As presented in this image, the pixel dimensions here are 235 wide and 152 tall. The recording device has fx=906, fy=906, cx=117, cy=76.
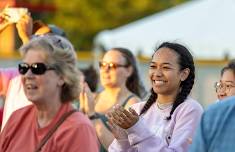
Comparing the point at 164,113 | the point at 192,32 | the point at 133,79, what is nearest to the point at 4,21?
the point at 133,79

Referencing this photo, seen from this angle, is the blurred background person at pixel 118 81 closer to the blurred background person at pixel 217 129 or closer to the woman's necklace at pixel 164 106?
the woman's necklace at pixel 164 106

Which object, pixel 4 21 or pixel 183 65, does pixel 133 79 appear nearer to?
pixel 4 21

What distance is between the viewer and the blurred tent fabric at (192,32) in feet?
51.4

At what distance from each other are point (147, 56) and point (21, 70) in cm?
1099

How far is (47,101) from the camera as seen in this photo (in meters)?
5.32

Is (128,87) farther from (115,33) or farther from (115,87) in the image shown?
(115,33)

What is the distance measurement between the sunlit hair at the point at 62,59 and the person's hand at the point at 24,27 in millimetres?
2124

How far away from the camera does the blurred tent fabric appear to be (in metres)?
15.7

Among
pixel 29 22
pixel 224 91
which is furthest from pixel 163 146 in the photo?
pixel 29 22

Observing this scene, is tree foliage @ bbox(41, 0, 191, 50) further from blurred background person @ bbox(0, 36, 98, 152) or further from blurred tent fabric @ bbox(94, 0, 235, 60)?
blurred background person @ bbox(0, 36, 98, 152)

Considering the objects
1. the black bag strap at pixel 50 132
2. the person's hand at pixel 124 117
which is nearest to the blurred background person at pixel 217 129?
the black bag strap at pixel 50 132

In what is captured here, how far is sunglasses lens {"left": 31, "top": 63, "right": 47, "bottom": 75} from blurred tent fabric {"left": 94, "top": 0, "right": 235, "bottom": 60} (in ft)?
33.0

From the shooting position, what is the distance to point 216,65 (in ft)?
52.3

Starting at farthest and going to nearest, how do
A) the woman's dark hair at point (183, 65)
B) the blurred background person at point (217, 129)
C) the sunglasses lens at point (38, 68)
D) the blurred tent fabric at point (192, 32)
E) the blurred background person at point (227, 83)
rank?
the blurred tent fabric at point (192, 32), the blurred background person at point (227, 83), the woman's dark hair at point (183, 65), the sunglasses lens at point (38, 68), the blurred background person at point (217, 129)
